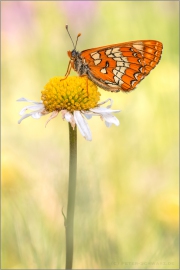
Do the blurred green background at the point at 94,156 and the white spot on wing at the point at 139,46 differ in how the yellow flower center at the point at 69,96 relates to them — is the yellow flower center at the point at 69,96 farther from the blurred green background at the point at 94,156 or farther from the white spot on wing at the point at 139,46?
the blurred green background at the point at 94,156

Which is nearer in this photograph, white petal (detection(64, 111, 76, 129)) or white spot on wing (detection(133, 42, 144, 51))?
white petal (detection(64, 111, 76, 129))

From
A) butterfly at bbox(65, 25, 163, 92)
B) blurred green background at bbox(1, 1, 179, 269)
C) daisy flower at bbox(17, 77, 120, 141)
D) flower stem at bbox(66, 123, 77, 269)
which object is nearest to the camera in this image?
flower stem at bbox(66, 123, 77, 269)

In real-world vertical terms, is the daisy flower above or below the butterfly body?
below

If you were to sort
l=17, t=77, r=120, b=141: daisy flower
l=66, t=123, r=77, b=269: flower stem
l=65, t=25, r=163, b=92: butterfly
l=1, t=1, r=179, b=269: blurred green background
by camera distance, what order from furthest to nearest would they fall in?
l=1, t=1, r=179, b=269: blurred green background < l=65, t=25, r=163, b=92: butterfly < l=17, t=77, r=120, b=141: daisy flower < l=66, t=123, r=77, b=269: flower stem

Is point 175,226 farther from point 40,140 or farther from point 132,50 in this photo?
point 40,140

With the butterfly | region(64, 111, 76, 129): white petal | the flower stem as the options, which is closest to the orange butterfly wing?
the butterfly

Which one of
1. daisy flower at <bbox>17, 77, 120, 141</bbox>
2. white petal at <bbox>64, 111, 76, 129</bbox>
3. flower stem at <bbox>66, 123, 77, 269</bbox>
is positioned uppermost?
daisy flower at <bbox>17, 77, 120, 141</bbox>

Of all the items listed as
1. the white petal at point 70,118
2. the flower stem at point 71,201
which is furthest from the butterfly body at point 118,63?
the flower stem at point 71,201

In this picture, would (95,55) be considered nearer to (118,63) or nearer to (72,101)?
(118,63)

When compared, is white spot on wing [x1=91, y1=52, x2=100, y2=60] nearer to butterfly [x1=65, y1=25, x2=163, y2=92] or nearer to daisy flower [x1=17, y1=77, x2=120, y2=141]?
butterfly [x1=65, y1=25, x2=163, y2=92]
